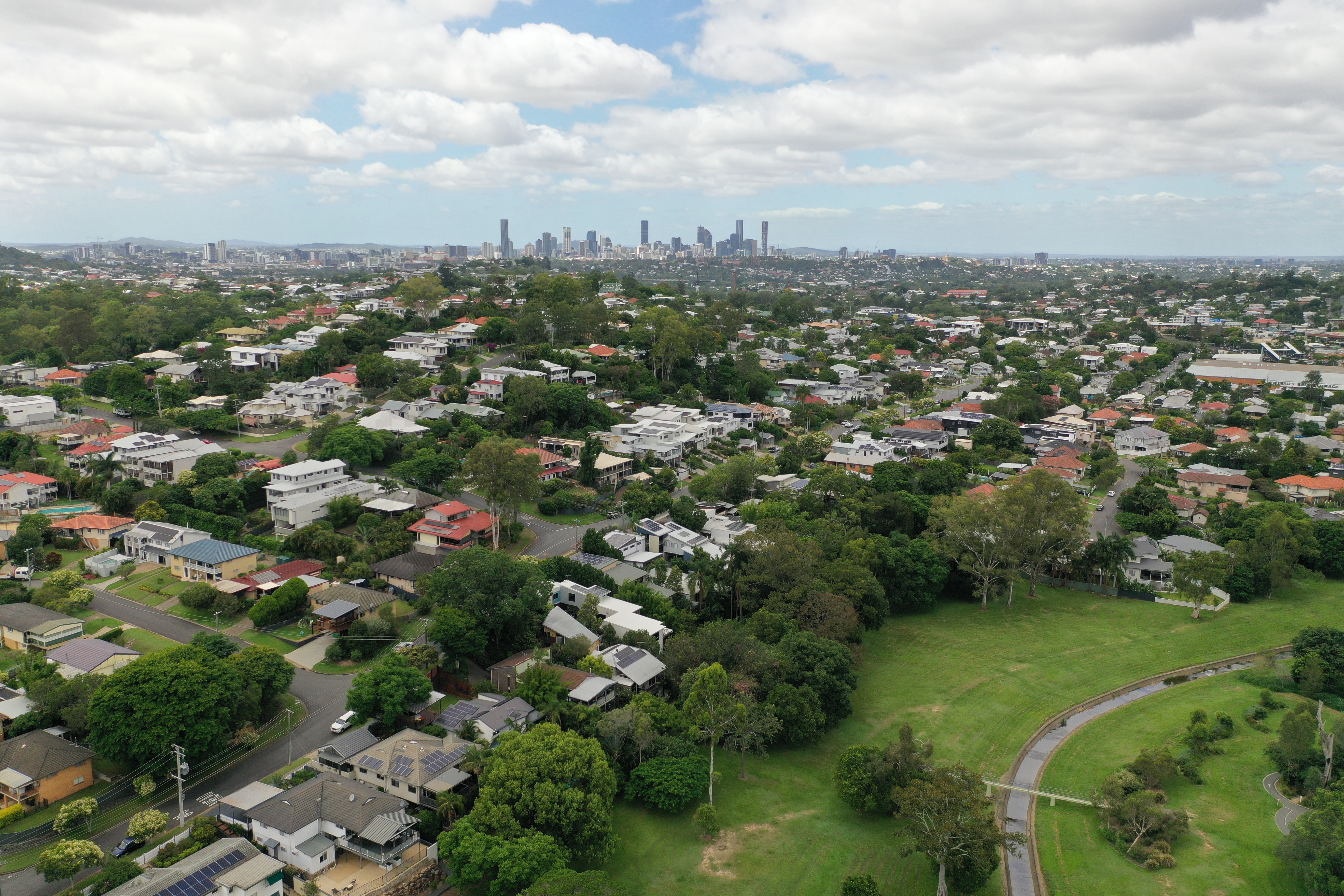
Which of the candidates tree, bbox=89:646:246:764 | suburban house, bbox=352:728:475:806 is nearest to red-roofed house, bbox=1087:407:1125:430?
suburban house, bbox=352:728:475:806

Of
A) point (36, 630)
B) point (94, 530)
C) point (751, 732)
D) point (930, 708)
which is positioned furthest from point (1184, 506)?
point (94, 530)

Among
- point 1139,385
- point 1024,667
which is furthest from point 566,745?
point 1139,385

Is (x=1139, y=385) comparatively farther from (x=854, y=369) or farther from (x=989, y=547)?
(x=989, y=547)

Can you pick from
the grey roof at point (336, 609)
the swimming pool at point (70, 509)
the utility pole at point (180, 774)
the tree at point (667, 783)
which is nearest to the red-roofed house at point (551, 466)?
the grey roof at point (336, 609)

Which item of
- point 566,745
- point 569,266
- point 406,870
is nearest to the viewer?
point 406,870

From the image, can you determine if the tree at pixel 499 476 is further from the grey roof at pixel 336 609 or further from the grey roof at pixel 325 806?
the grey roof at pixel 325 806

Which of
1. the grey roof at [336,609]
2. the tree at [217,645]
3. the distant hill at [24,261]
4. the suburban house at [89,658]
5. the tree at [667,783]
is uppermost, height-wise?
the distant hill at [24,261]

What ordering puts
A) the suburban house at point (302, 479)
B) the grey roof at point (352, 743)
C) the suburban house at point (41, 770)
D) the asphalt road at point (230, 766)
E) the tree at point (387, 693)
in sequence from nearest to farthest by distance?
the asphalt road at point (230, 766)
the suburban house at point (41, 770)
the grey roof at point (352, 743)
the tree at point (387, 693)
the suburban house at point (302, 479)

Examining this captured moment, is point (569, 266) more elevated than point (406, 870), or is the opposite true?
point (569, 266)
